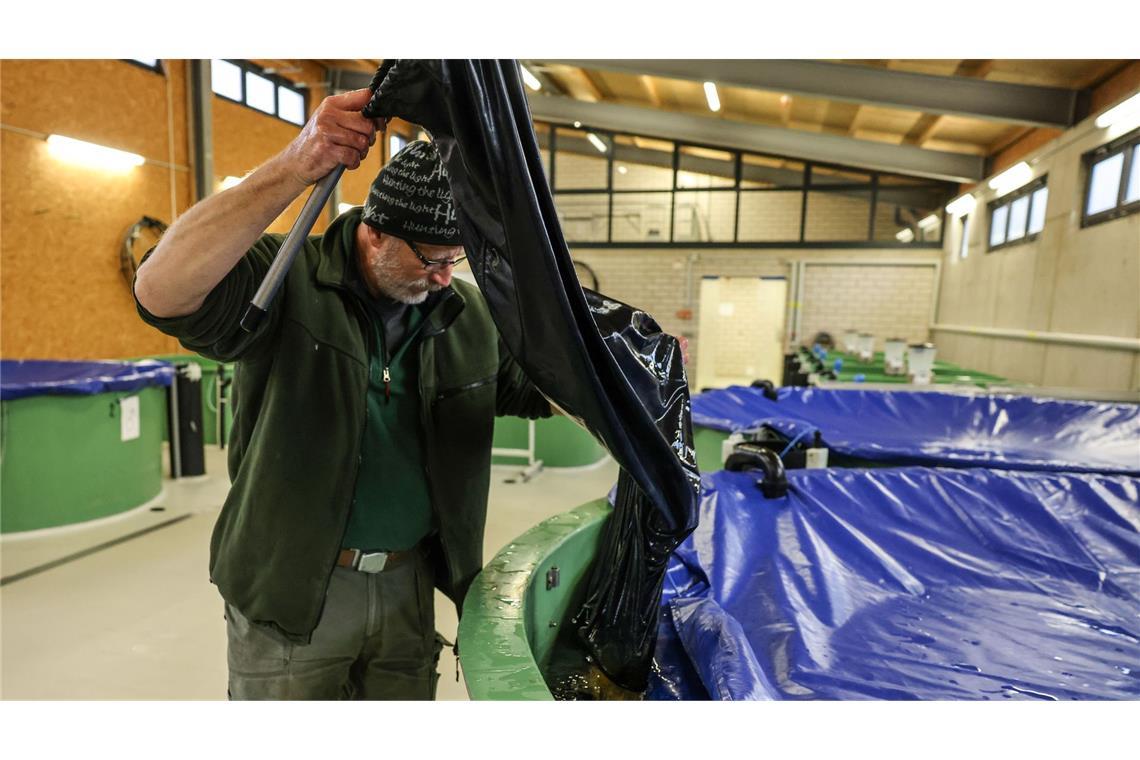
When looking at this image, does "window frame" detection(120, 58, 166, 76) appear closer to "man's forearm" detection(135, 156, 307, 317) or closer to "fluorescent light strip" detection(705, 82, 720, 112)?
"fluorescent light strip" detection(705, 82, 720, 112)

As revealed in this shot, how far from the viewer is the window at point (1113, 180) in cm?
380

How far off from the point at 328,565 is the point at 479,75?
0.87 m

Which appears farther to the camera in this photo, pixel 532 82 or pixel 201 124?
pixel 532 82

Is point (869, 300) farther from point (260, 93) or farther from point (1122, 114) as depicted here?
point (260, 93)

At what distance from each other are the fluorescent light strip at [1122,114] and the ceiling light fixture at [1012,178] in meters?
1.29

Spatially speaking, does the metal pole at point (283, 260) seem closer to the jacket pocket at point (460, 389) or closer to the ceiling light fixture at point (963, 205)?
the jacket pocket at point (460, 389)

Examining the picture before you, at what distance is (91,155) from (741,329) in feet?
27.9

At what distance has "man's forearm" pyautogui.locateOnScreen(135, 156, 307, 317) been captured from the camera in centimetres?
80

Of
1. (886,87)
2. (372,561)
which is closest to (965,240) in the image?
(886,87)

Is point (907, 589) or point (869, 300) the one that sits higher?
point (869, 300)

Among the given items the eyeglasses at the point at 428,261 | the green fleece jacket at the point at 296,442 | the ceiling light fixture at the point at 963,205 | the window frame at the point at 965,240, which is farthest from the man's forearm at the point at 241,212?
the window frame at the point at 965,240

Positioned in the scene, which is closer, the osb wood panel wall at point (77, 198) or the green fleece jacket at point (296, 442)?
the green fleece jacket at point (296, 442)

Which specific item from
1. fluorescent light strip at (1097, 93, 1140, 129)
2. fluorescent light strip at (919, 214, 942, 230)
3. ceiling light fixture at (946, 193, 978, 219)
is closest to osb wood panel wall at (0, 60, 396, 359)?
fluorescent light strip at (1097, 93, 1140, 129)

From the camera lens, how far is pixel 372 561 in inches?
46.8
